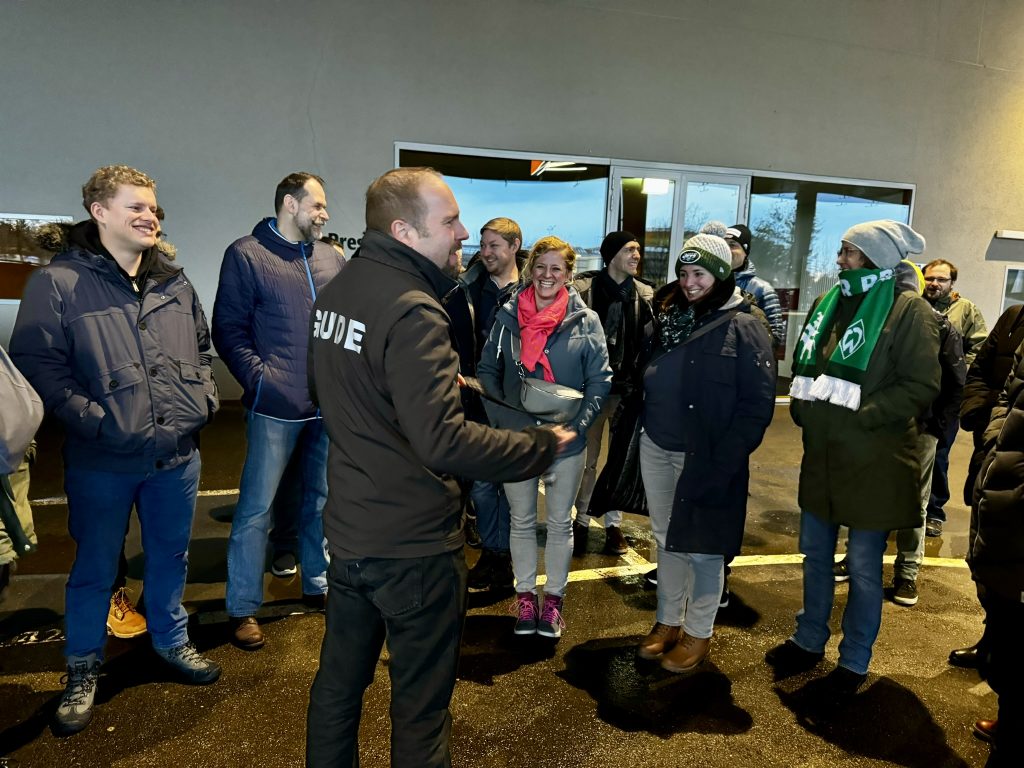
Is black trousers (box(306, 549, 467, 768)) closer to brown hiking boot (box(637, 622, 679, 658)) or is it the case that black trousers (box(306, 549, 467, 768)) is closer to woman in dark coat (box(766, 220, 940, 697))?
brown hiking boot (box(637, 622, 679, 658))

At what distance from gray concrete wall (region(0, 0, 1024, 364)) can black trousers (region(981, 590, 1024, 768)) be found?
7224 mm

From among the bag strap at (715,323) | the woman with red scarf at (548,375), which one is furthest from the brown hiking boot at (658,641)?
the bag strap at (715,323)

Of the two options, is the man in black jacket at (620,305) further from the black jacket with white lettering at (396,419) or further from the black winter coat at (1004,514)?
the black jacket with white lettering at (396,419)

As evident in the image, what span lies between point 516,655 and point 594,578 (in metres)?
1.01

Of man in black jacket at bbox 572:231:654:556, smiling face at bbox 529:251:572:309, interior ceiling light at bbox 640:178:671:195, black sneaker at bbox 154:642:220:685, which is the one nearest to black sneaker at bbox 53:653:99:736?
black sneaker at bbox 154:642:220:685

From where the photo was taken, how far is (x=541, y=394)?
8.91 ft

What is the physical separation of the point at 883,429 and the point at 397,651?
2177mm

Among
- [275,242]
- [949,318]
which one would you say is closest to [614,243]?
[275,242]

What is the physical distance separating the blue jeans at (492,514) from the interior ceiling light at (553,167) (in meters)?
5.50

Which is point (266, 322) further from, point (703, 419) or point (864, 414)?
point (864, 414)

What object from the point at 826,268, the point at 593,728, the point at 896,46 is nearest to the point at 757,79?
the point at 896,46

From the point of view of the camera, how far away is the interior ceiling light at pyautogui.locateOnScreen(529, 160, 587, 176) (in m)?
8.35

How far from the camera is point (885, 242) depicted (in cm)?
280

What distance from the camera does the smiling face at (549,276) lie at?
3174 millimetres
